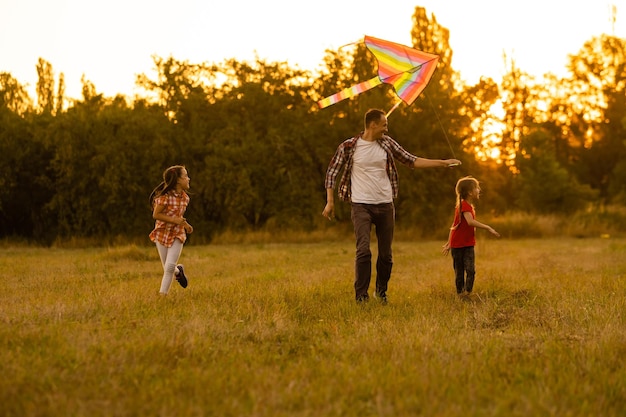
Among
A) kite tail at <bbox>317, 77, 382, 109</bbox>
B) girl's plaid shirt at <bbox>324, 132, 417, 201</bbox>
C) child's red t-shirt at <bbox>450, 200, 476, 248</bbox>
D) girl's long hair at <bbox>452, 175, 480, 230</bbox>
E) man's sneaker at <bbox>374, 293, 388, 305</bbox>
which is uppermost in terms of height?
kite tail at <bbox>317, 77, 382, 109</bbox>

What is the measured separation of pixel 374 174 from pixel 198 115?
1997 centimetres

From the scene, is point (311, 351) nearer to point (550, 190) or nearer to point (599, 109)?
point (550, 190)

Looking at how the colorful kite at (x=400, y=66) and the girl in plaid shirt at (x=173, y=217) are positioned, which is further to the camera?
the girl in plaid shirt at (x=173, y=217)

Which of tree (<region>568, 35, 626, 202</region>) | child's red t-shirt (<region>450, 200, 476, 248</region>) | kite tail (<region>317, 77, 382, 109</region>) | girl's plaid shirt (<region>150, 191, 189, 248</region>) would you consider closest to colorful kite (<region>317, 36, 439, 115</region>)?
kite tail (<region>317, 77, 382, 109</region>)

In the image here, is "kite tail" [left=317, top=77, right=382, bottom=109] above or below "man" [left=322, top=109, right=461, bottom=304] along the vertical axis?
above

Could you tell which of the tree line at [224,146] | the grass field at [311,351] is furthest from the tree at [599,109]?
the grass field at [311,351]

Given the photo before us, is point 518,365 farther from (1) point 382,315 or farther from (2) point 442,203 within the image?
(2) point 442,203

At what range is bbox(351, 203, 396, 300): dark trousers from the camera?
848 centimetres

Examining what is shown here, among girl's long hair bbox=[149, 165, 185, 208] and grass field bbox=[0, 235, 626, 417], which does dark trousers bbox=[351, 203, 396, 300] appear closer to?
grass field bbox=[0, 235, 626, 417]

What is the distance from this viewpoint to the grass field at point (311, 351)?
4.03 metres

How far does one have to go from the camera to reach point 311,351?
215 inches

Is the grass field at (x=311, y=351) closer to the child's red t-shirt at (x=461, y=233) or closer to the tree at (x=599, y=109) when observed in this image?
the child's red t-shirt at (x=461, y=233)

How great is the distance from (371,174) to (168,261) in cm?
292

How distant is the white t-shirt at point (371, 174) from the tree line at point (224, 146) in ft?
60.0
